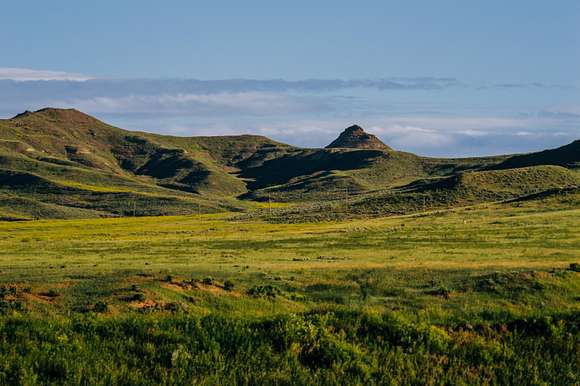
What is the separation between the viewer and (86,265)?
161 ft

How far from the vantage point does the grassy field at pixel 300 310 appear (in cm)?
1073

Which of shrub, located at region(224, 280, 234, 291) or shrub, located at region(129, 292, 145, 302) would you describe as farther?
shrub, located at region(224, 280, 234, 291)

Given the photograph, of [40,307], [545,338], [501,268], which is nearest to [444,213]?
[501,268]

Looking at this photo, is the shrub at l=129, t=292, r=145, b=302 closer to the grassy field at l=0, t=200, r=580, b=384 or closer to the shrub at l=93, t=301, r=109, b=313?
the grassy field at l=0, t=200, r=580, b=384

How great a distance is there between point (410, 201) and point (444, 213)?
1313 inches

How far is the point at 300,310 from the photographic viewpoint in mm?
27891

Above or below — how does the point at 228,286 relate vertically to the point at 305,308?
above

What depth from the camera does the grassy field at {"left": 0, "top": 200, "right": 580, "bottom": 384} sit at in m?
10.7

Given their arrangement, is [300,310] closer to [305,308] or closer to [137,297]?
[305,308]

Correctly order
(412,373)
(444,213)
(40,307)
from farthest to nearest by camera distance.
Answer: (444,213)
(40,307)
(412,373)

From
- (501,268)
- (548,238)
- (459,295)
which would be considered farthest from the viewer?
(548,238)

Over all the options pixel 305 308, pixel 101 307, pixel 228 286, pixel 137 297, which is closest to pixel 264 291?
pixel 228 286

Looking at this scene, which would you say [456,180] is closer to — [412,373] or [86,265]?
[86,265]

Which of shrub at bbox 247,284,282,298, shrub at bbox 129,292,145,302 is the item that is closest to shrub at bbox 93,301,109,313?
shrub at bbox 129,292,145,302
